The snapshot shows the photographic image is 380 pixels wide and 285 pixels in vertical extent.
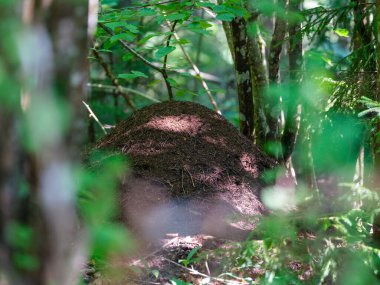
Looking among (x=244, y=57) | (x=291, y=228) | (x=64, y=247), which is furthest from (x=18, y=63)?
(x=244, y=57)

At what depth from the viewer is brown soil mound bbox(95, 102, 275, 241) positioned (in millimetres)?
4312

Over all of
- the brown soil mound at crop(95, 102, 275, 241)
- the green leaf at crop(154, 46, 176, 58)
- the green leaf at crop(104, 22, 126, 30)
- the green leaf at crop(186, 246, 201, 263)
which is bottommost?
the green leaf at crop(186, 246, 201, 263)

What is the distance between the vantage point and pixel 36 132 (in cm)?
146

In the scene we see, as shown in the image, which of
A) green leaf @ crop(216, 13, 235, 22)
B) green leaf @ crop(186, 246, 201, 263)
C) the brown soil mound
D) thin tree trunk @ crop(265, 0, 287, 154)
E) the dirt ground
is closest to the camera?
green leaf @ crop(186, 246, 201, 263)

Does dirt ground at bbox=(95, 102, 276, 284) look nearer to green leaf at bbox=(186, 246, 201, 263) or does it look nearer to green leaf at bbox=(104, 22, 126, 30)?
green leaf at bbox=(186, 246, 201, 263)

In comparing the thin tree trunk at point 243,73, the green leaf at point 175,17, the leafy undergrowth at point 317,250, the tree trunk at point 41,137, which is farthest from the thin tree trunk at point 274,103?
A: the tree trunk at point 41,137

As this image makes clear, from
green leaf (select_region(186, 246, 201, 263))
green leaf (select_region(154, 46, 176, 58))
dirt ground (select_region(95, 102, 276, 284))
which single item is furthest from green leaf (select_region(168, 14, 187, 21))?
green leaf (select_region(186, 246, 201, 263))

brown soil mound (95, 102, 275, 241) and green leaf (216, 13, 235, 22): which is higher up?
green leaf (216, 13, 235, 22)

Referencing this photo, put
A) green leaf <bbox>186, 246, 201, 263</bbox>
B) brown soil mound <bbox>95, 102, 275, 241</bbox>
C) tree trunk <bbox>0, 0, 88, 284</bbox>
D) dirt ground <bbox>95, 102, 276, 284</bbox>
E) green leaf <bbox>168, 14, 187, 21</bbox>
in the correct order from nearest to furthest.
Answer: tree trunk <bbox>0, 0, 88, 284</bbox>, green leaf <bbox>186, 246, 201, 263</bbox>, dirt ground <bbox>95, 102, 276, 284</bbox>, brown soil mound <bbox>95, 102, 275, 241</bbox>, green leaf <bbox>168, 14, 187, 21</bbox>

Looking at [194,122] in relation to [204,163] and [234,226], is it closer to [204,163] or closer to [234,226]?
[204,163]

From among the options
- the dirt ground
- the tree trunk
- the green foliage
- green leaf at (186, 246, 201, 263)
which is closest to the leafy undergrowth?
the green foliage

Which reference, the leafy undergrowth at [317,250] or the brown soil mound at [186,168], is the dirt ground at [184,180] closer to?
the brown soil mound at [186,168]

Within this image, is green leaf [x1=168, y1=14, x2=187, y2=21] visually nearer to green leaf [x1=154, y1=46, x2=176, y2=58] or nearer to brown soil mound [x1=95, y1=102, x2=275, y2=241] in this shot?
green leaf [x1=154, y1=46, x2=176, y2=58]

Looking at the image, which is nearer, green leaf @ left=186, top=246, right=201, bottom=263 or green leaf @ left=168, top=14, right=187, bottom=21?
green leaf @ left=186, top=246, right=201, bottom=263
